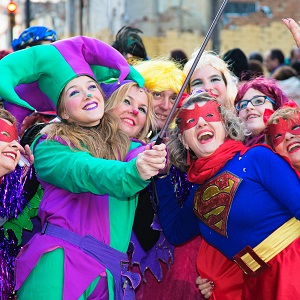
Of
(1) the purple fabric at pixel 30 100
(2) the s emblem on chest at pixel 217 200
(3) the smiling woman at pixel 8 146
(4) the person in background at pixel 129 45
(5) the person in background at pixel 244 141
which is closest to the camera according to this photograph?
(3) the smiling woman at pixel 8 146

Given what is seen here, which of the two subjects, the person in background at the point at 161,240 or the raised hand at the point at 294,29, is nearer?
the raised hand at the point at 294,29

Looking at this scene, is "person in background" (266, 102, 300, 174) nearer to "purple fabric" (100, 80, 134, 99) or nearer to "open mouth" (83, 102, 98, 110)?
"purple fabric" (100, 80, 134, 99)

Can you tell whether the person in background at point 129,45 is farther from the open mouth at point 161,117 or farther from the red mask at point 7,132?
the red mask at point 7,132

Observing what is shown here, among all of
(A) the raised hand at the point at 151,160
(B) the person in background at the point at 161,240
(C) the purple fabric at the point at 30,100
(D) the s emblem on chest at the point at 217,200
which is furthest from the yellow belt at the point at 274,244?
(C) the purple fabric at the point at 30,100

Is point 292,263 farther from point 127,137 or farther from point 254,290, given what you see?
point 127,137

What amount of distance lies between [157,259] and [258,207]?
865 millimetres

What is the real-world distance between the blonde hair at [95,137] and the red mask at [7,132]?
0.57ft

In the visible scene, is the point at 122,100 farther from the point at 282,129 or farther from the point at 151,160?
the point at 151,160

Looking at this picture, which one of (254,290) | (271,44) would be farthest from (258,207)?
(271,44)

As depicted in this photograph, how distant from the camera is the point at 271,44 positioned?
18844mm

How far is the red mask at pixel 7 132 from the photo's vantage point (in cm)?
398

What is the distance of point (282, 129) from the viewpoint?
428 centimetres

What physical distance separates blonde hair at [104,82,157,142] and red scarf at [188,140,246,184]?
1.67 ft

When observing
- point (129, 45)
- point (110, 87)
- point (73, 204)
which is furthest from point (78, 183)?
point (129, 45)
